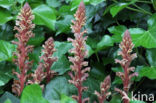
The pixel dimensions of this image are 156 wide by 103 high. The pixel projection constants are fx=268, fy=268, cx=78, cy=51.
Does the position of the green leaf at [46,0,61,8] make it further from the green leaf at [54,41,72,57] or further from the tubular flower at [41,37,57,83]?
the tubular flower at [41,37,57,83]

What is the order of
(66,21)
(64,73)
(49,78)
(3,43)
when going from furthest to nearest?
(66,21) → (3,43) → (64,73) → (49,78)

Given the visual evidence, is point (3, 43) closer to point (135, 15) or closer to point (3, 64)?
point (3, 64)

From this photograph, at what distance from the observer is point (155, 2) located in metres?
1.57

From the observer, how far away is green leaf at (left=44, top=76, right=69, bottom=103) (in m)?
0.98

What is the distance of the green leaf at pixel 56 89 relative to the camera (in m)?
0.98

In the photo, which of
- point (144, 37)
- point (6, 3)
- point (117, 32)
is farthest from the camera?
point (6, 3)

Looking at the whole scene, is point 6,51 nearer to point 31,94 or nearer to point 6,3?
point 6,3

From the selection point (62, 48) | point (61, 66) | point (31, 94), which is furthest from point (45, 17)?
point (31, 94)

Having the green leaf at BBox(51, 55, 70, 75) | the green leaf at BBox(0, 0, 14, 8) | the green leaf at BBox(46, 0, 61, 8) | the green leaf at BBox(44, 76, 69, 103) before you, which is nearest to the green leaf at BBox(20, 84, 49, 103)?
the green leaf at BBox(44, 76, 69, 103)

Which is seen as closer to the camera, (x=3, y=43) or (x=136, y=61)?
(x=3, y=43)

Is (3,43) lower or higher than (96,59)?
higher

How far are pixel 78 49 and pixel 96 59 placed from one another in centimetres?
71

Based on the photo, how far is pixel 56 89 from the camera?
3.43 feet

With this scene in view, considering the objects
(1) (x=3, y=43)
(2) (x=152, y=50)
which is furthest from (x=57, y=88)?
(2) (x=152, y=50)
